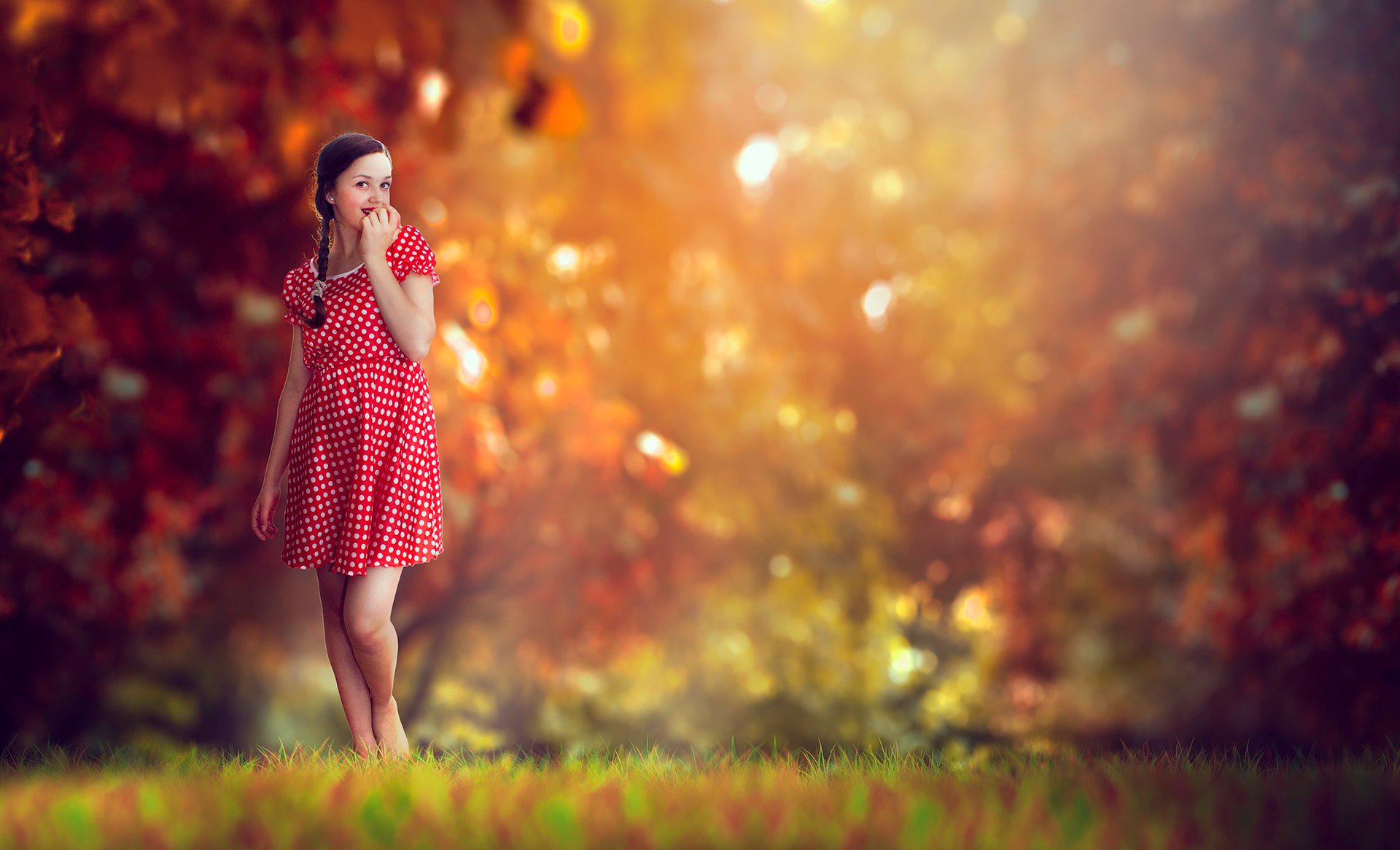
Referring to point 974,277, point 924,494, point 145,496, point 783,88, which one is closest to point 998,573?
point 924,494

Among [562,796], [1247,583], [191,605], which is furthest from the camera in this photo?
[191,605]

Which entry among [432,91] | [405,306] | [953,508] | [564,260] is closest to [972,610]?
Result: [953,508]

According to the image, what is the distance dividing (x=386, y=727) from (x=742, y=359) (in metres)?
6.27

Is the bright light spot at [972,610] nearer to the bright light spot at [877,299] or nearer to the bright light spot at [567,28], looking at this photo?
the bright light spot at [877,299]

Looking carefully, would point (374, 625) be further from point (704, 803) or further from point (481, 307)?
point (481, 307)

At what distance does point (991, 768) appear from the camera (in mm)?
3154

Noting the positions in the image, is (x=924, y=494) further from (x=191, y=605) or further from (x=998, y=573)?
(x=191, y=605)

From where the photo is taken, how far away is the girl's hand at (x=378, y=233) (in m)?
2.53

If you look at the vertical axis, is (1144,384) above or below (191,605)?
above

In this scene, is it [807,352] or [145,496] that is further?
[807,352]

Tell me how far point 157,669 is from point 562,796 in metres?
10.2

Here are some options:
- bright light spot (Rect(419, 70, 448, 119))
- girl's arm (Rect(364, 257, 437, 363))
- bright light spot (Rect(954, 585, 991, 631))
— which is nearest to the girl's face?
girl's arm (Rect(364, 257, 437, 363))

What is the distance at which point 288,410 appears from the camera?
9.12ft

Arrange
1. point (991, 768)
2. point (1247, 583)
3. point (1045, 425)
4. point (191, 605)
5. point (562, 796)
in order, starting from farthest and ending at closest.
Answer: point (1045, 425)
point (191, 605)
point (1247, 583)
point (991, 768)
point (562, 796)
